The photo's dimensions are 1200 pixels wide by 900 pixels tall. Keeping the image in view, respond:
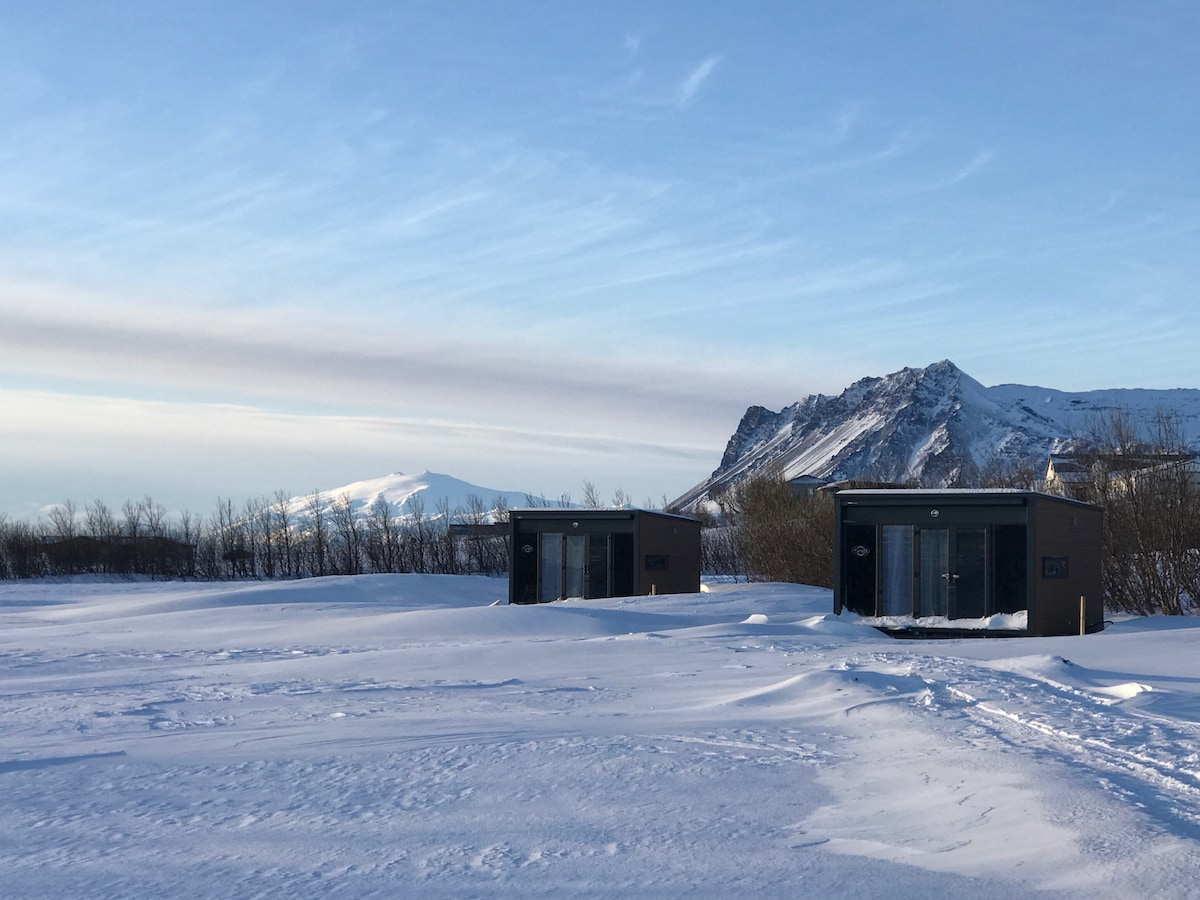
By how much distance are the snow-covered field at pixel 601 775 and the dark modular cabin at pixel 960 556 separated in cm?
452

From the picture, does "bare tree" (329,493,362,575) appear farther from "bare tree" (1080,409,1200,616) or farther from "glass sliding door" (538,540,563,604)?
"bare tree" (1080,409,1200,616)

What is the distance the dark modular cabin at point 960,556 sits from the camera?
1772cm

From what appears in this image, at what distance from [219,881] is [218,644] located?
11.9 meters

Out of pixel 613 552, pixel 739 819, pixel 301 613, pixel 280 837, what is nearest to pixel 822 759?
pixel 739 819

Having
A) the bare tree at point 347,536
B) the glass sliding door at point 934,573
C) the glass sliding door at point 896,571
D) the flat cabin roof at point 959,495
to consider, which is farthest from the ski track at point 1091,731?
the bare tree at point 347,536

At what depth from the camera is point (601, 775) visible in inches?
259

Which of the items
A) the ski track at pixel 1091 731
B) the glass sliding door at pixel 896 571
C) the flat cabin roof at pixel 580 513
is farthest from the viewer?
the flat cabin roof at pixel 580 513

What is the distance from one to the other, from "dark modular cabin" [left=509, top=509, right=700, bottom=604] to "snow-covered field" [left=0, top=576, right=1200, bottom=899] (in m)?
12.0

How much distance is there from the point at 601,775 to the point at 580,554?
1885 centimetres

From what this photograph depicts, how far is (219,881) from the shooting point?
4637mm

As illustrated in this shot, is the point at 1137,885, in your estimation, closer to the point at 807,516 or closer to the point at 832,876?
the point at 832,876

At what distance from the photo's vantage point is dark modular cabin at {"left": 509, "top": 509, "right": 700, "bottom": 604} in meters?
25.3

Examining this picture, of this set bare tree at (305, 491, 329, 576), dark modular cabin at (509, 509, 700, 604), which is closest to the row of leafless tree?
bare tree at (305, 491, 329, 576)

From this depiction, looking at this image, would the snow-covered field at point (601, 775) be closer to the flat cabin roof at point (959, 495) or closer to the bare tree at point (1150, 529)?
the flat cabin roof at point (959, 495)
